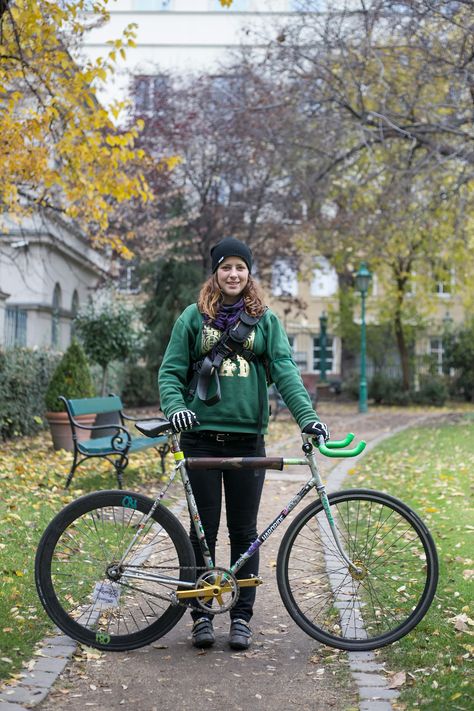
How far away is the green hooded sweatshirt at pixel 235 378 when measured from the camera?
445 centimetres

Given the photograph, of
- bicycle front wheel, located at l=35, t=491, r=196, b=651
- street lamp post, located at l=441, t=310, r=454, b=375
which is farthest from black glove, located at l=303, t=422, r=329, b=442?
street lamp post, located at l=441, t=310, r=454, b=375

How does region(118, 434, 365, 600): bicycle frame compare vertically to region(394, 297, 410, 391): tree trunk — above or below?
below

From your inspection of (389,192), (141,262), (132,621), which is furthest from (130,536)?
(141,262)

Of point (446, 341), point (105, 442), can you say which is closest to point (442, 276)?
point (446, 341)

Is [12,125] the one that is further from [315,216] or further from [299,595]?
[315,216]

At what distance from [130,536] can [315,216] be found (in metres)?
20.2

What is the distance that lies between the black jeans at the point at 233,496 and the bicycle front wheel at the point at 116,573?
0.60 ft

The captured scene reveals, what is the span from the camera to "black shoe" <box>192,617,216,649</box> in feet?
14.8

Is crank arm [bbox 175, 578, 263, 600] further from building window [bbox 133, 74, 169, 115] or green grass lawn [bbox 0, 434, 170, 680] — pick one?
building window [bbox 133, 74, 169, 115]

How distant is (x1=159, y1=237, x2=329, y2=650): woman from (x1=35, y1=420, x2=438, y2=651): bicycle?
0.15 metres

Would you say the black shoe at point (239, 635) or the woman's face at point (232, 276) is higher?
the woman's face at point (232, 276)

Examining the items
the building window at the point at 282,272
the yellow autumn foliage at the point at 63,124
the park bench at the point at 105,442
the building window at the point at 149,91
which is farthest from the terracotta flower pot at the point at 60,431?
the building window at the point at 282,272

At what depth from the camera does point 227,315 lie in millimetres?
4547

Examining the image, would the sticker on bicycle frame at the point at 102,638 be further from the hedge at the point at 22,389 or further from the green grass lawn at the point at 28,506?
the hedge at the point at 22,389
